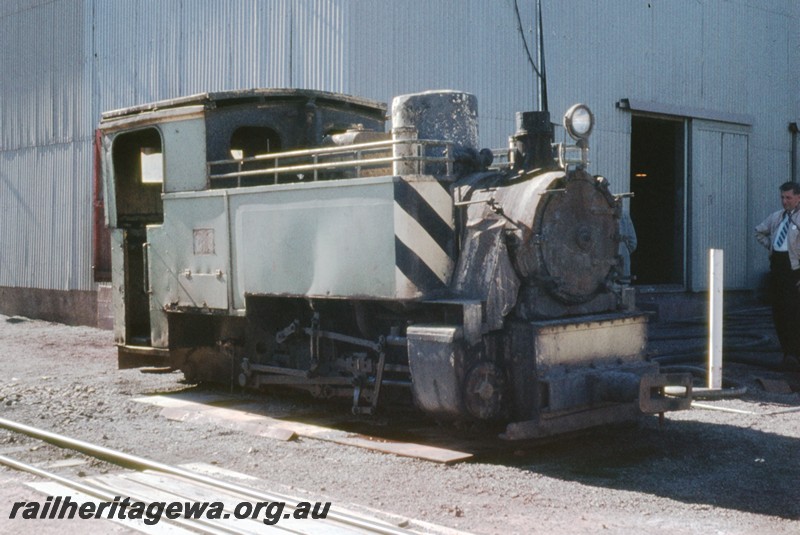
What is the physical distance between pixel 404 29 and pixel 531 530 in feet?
28.3

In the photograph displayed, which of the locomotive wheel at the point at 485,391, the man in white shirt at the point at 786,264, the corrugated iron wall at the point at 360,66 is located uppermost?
the corrugated iron wall at the point at 360,66

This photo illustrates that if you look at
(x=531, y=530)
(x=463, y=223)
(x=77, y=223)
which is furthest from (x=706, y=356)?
(x=77, y=223)

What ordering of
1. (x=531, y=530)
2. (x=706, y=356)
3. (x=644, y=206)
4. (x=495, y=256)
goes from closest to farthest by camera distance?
1. (x=531, y=530)
2. (x=495, y=256)
3. (x=706, y=356)
4. (x=644, y=206)

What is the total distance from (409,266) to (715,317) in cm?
275

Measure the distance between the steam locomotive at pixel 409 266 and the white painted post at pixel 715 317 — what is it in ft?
3.52

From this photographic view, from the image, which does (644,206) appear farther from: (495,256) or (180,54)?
(495,256)

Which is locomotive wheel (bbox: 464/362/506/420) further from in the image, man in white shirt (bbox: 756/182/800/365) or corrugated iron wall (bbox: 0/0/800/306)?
corrugated iron wall (bbox: 0/0/800/306)

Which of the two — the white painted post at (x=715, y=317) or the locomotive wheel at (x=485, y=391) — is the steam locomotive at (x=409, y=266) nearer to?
the locomotive wheel at (x=485, y=391)

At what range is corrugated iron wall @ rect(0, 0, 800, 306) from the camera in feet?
39.3

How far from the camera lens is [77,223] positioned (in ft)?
54.4

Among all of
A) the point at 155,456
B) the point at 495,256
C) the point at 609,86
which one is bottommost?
the point at 155,456

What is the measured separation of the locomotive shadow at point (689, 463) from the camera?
16.9ft

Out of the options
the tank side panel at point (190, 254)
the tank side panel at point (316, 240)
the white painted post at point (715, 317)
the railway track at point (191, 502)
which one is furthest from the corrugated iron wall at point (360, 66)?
the railway track at point (191, 502)

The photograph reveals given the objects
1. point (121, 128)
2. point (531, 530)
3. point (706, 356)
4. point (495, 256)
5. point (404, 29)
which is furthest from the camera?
point (404, 29)
